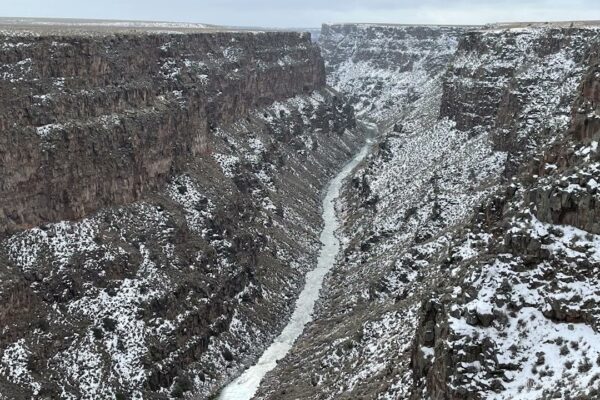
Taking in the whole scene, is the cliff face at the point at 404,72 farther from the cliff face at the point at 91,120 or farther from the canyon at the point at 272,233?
the cliff face at the point at 91,120

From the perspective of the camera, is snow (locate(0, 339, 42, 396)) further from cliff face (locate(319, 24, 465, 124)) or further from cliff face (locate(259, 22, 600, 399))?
cliff face (locate(319, 24, 465, 124))

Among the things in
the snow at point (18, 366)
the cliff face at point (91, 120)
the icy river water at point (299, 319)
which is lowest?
the icy river water at point (299, 319)

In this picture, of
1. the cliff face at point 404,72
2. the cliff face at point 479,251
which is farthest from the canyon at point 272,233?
the cliff face at point 404,72

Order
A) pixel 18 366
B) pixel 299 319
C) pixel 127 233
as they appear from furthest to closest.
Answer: pixel 299 319, pixel 127 233, pixel 18 366

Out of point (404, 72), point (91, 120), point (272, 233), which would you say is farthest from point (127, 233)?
point (404, 72)

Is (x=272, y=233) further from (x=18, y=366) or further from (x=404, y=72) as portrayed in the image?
(x=404, y=72)

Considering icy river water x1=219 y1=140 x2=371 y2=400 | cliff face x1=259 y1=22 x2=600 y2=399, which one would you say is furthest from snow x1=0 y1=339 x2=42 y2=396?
cliff face x1=259 y1=22 x2=600 y2=399

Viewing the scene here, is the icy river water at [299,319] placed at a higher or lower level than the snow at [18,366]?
lower
